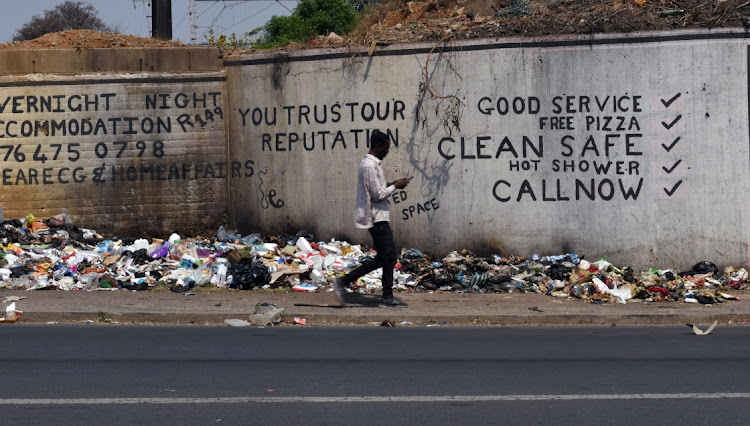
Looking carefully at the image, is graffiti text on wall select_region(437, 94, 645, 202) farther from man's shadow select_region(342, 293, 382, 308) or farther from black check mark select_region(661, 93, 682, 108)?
man's shadow select_region(342, 293, 382, 308)

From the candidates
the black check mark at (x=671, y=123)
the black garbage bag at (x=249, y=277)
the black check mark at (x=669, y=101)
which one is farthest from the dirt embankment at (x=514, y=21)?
the black garbage bag at (x=249, y=277)

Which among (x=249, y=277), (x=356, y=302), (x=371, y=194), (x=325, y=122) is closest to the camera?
(x=371, y=194)

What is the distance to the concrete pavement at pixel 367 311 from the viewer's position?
9695mm

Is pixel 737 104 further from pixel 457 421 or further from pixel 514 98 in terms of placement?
pixel 457 421

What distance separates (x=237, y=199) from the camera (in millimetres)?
13641

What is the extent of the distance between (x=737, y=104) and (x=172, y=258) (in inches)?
303

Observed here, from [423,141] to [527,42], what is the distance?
1.92 metres

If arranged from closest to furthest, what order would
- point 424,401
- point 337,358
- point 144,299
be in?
point 424,401 < point 337,358 < point 144,299

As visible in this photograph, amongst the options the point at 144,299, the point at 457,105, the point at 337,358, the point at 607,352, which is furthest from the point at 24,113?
the point at 607,352

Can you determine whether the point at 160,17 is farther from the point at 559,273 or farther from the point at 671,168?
the point at 671,168

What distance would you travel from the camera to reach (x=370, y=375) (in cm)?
705

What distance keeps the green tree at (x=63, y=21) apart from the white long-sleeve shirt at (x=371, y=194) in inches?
1372

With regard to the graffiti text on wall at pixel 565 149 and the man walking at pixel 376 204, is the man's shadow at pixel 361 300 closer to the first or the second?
the man walking at pixel 376 204

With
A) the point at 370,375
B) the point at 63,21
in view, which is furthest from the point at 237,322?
the point at 63,21
